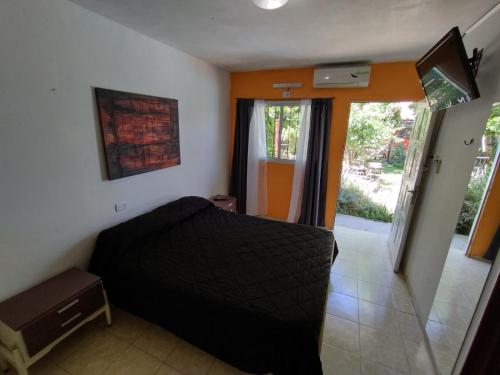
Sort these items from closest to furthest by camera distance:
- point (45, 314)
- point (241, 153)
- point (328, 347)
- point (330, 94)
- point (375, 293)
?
point (45, 314) → point (328, 347) → point (375, 293) → point (330, 94) → point (241, 153)

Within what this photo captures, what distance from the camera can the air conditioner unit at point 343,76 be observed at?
8.99 feet

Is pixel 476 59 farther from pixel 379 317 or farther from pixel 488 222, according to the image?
pixel 379 317

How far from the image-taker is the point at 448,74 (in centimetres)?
155

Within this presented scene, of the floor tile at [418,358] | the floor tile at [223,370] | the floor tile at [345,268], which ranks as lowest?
the floor tile at [223,370]

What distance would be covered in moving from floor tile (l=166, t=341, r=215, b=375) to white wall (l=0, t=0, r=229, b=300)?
1087 millimetres

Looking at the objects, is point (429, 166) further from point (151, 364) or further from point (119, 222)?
point (119, 222)

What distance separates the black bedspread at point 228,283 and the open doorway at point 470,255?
2.67ft

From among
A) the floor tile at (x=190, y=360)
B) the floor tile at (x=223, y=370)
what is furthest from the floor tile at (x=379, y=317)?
the floor tile at (x=190, y=360)

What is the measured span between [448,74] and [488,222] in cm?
100

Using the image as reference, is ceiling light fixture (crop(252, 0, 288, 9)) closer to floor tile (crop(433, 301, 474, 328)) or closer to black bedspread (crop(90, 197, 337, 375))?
black bedspread (crop(90, 197, 337, 375))

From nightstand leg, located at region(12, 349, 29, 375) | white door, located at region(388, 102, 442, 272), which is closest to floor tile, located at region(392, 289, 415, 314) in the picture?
white door, located at region(388, 102, 442, 272)

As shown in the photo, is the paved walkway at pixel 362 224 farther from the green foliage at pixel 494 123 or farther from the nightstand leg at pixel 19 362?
the nightstand leg at pixel 19 362

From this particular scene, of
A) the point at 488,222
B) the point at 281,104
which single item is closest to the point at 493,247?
the point at 488,222

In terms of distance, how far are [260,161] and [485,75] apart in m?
2.66
